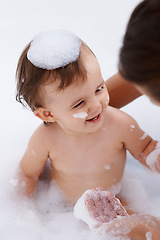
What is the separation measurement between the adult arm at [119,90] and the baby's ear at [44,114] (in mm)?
298

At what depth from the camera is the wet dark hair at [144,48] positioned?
0.69m

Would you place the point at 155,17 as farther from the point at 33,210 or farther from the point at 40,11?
the point at 40,11

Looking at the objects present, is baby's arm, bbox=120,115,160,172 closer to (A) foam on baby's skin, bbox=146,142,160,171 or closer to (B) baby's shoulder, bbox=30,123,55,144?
(A) foam on baby's skin, bbox=146,142,160,171

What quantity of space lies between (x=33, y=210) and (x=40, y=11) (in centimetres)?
120

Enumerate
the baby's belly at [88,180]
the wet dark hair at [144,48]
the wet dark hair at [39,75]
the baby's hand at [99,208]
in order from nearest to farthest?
the wet dark hair at [144,48], the wet dark hair at [39,75], the baby's hand at [99,208], the baby's belly at [88,180]

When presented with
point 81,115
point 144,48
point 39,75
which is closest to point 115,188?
point 81,115

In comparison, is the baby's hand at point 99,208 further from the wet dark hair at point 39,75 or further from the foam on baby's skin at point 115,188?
the wet dark hair at point 39,75

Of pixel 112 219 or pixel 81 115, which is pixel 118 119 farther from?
pixel 112 219

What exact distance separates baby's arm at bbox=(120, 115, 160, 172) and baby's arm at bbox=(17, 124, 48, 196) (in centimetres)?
28

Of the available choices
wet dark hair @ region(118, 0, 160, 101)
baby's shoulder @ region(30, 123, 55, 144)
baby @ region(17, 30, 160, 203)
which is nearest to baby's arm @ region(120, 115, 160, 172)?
baby @ region(17, 30, 160, 203)

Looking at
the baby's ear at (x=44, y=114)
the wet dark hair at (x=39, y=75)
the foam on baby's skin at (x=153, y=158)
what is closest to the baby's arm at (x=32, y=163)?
the baby's ear at (x=44, y=114)

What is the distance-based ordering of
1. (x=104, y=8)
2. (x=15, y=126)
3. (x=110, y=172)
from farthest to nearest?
(x=104, y=8) < (x=15, y=126) < (x=110, y=172)

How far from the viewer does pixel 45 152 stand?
1216 millimetres

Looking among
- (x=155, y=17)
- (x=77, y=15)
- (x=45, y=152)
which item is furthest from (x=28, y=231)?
(x=77, y=15)
